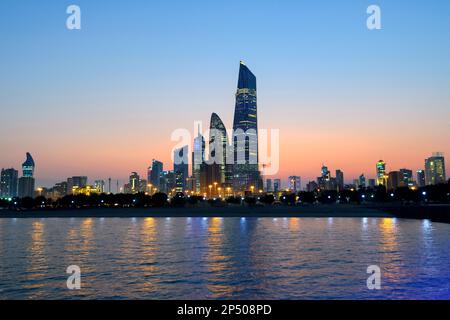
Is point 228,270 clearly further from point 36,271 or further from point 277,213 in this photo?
point 277,213

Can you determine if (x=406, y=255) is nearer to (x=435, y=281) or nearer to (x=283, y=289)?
(x=435, y=281)


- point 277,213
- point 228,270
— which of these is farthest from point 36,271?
point 277,213

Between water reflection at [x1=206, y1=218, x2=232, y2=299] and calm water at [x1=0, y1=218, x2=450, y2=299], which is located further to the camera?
water reflection at [x1=206, y1=218, x2=232, y2=299]

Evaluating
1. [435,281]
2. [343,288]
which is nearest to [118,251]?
[343,288]

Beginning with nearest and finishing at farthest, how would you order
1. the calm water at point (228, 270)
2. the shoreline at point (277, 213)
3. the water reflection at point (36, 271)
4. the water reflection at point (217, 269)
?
the calm water at point (228, 270), the water reflection at point (217, 269), the water reflection at point (36, 271), the shoreline at point (277, 213)

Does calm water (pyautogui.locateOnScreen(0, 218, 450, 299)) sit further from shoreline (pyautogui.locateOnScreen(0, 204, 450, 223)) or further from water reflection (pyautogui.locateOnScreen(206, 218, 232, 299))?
shoreline (pyautogui.locateOnScreen(0, 204, 450, 223))

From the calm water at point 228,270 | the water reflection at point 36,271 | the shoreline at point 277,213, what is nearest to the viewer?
the calm water at point 228,270

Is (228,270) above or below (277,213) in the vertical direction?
below

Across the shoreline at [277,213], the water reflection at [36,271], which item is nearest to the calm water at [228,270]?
the water reflection at [36,271]

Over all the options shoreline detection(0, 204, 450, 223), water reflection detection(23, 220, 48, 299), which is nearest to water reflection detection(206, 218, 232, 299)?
water reflection detection(23, 220, 48, 299)

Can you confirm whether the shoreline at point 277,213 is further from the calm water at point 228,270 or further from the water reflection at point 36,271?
the water reflection at point 36,271

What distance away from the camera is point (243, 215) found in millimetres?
133125

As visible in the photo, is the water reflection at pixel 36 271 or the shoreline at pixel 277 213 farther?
the shoreline at pixel 277 213
